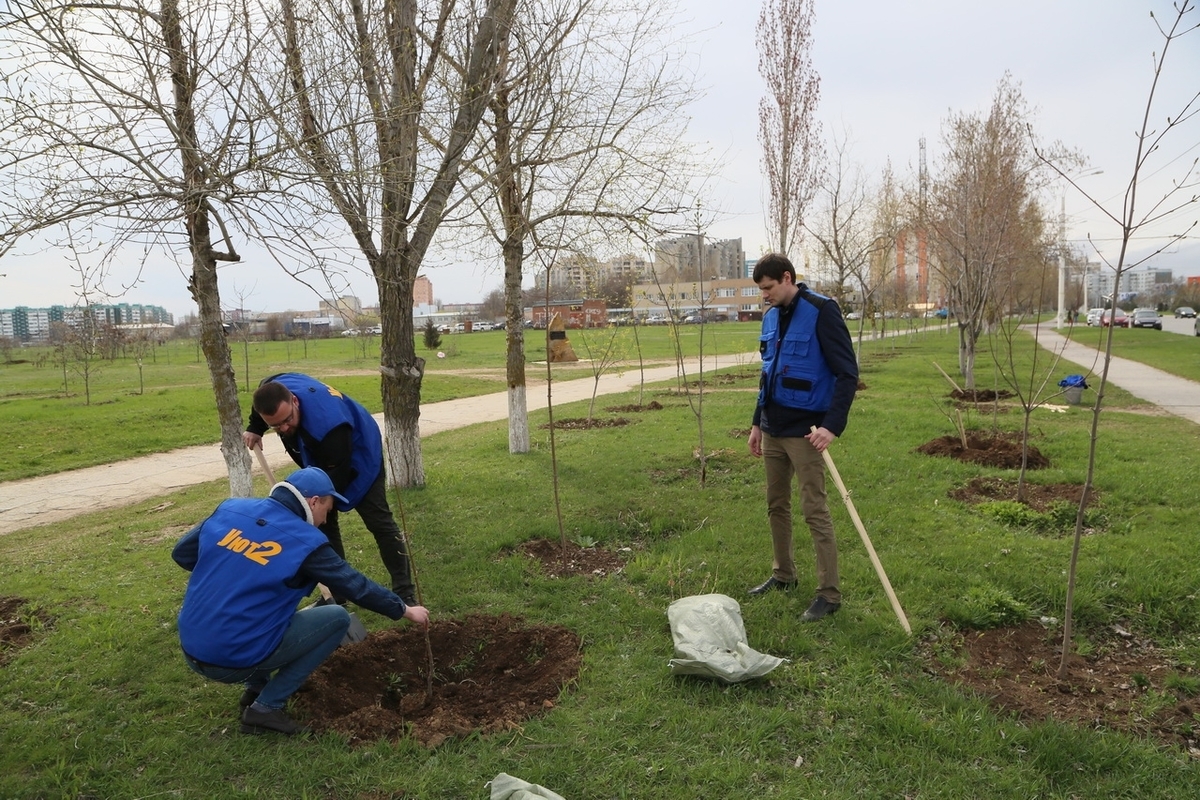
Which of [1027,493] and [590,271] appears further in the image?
[590,271]

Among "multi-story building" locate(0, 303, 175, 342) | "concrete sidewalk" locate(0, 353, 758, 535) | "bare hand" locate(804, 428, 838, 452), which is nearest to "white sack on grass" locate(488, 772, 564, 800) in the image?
"bare hand" locate(804, 428, 838, 452)

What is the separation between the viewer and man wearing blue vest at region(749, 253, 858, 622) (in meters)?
3.90

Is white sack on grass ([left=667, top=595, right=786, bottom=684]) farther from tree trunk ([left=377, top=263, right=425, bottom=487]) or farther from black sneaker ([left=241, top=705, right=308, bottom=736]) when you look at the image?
tree trunk ([left=377, top=263, right=425, bottom=487])

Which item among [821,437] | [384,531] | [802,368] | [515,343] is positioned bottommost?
[384,531]

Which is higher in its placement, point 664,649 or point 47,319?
point 47,319

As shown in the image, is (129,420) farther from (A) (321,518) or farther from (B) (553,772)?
(B) (553,772)

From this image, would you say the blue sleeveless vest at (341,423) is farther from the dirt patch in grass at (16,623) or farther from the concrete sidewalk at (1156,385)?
the concrete sidewalk at (1156,385)

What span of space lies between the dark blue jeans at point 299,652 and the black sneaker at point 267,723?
42 millimetres

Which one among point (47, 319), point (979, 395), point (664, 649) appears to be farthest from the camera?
point (47, 319)

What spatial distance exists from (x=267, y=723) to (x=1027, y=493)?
19.4ft

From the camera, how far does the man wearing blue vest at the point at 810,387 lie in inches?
154

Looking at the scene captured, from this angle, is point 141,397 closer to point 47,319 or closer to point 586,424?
point 47,319

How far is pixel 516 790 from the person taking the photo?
8.31 ft

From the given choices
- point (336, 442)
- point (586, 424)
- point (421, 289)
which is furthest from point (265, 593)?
point (586, 424)
